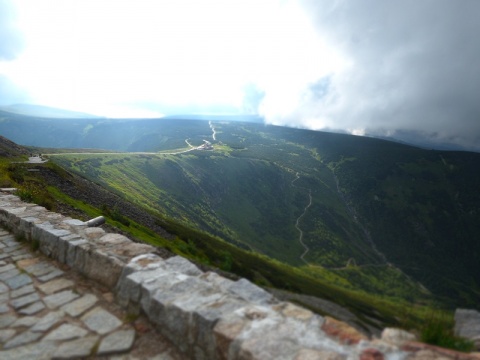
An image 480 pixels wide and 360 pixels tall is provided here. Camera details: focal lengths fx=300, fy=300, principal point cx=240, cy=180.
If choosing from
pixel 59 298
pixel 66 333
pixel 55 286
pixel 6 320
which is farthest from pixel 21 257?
pixel 66 333

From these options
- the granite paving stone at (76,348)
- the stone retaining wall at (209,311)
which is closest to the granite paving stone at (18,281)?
the stone retaining wall at (209,311)

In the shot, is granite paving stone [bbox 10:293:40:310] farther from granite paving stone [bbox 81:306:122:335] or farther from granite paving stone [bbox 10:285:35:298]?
granite paving stone [bbox 81:306:122:335]

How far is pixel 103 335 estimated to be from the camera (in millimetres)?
5305

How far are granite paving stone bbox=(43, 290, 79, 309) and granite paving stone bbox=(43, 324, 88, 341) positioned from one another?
88cm

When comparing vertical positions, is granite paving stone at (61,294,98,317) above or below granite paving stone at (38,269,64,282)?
above

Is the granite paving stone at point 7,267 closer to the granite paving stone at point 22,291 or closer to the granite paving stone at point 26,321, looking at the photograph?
the granite paving stone at point 22,291

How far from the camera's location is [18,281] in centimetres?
734

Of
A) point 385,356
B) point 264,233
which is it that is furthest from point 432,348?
point 264,233

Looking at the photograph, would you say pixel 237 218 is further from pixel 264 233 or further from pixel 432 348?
pixel 432 348

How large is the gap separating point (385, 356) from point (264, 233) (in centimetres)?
17181

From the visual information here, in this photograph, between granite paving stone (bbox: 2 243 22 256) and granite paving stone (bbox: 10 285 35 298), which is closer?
granite paving stone (bbox: 10 285 35 298)

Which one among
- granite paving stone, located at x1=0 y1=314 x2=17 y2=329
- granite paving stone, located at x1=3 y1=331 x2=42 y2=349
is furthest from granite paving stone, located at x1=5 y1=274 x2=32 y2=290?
granite paving stone, located at x1=3 y1=331 x2=42 y2=349

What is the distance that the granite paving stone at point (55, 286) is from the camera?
22.6 ft

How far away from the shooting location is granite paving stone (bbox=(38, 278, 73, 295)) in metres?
6.89
